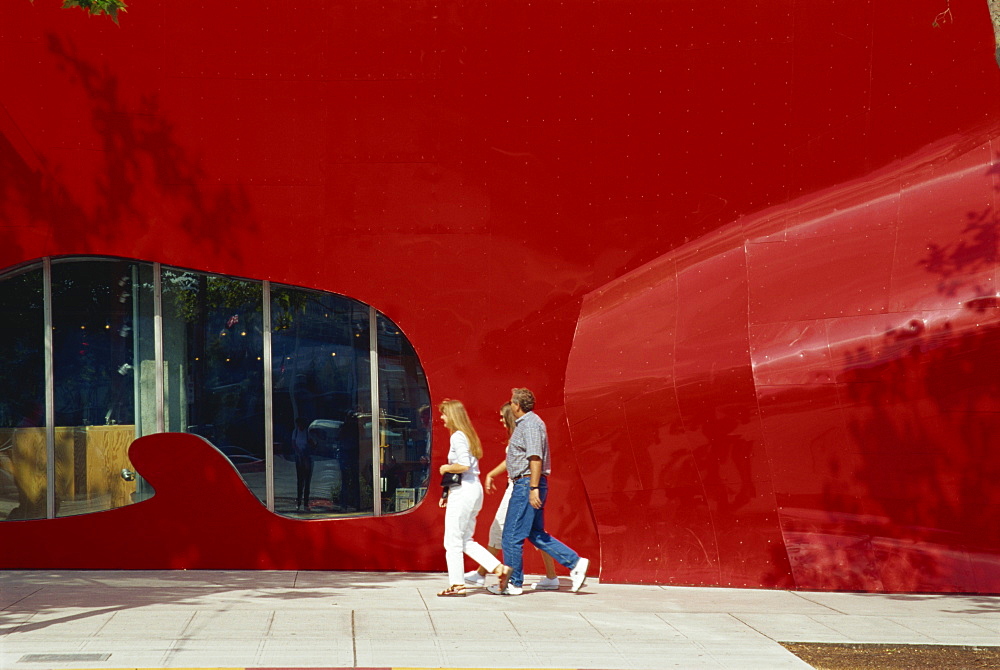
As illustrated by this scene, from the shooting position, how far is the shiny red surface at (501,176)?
35.0 feet

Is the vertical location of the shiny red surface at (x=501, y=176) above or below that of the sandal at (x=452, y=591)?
above

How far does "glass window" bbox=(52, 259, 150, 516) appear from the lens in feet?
36.5

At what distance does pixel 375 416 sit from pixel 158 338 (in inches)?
91.1

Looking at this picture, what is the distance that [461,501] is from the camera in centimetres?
977

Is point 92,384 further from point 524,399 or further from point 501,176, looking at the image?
point 501,176

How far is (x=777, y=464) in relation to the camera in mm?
10289

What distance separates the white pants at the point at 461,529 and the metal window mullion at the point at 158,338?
329 cm

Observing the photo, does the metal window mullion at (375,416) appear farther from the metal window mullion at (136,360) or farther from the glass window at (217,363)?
the metal window mullion at (136,360)

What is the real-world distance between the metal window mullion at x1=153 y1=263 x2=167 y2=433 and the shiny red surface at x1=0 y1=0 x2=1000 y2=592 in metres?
0.33

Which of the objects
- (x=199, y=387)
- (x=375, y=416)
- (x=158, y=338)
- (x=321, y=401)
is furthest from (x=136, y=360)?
(x=375, y=416)

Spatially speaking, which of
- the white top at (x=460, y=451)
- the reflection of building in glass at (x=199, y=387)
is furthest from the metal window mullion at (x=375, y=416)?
the white top at (x=460, y=451)

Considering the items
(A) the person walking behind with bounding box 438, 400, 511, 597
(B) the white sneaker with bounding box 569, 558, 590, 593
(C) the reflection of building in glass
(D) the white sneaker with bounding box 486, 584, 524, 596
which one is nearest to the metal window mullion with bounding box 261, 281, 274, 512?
(C) the reflection of building in glass

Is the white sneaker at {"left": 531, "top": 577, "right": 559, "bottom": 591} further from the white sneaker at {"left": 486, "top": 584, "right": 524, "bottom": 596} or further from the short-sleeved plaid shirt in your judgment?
the short-sleeved plaid shirt

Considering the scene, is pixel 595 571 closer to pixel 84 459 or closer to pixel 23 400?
pixel 84 459
